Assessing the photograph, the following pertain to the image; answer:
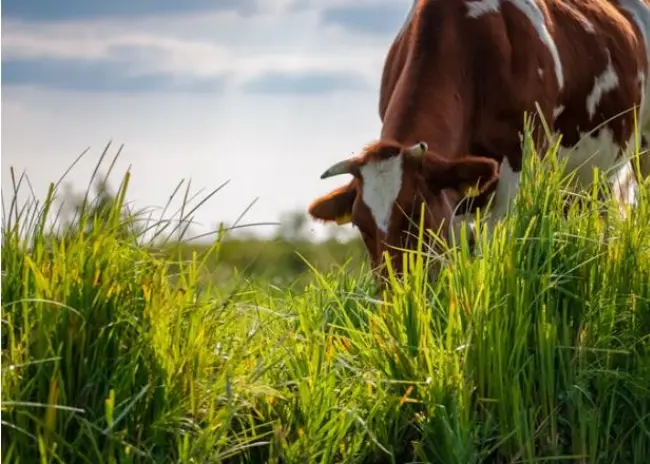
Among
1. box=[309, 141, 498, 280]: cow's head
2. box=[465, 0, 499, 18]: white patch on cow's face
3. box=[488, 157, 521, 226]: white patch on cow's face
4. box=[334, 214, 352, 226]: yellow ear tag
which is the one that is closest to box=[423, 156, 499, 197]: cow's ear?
box=[309, 141, 498, 280]: cow's head

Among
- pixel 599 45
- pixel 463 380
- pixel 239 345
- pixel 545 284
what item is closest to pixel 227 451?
pixel 239 345

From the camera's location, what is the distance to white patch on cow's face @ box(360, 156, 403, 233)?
6508 millimetres

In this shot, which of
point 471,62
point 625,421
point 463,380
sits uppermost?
point 471,62

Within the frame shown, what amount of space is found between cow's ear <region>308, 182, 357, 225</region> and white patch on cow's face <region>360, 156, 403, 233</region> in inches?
15.3

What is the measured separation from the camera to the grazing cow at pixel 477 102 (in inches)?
264

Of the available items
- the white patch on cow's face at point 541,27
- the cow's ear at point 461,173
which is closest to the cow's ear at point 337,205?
the cow's ear at point 461,173

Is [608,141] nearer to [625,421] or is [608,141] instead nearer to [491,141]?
[491,141]

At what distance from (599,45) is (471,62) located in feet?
5.21

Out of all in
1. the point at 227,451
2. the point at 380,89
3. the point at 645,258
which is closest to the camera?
the point at 227,451

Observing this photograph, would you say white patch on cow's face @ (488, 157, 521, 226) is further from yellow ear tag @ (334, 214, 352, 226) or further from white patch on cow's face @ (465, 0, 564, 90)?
yellow ear tag @ (334, 214, 352, 226)

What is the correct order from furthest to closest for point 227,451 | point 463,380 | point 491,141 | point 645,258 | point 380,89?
point 380,89 < point 491,141 < point 645,258 < point 463,380 < point 227,451

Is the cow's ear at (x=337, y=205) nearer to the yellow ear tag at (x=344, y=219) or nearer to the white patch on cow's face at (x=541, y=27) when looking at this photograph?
the yellow ear tag at (x=344, y=219)

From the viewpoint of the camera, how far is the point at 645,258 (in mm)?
4637

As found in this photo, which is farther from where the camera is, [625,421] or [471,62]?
[471,62]
